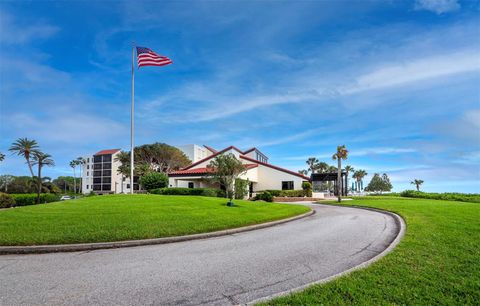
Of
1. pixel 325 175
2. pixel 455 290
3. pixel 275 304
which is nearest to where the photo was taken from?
pixel 275 304

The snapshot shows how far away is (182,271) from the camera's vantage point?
556 cm

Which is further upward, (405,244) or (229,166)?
(229,166)

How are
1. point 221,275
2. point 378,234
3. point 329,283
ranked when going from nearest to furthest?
1. point 329,283
2. point 221,275
3. point 378,234

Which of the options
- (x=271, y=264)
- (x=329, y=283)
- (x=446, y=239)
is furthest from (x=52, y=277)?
(x=446, y=239)

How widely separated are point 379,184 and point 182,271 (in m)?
106

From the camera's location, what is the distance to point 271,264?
6039mm

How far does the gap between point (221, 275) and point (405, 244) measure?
501cm

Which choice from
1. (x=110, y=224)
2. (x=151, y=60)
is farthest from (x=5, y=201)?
(x=110, y=224)

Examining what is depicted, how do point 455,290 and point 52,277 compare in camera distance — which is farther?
point 52,277

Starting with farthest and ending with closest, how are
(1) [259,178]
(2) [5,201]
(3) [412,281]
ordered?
(1) [259,178] < (2) [5,201] < (3) [412,281]

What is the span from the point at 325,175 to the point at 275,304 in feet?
149

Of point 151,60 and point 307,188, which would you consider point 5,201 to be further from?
point 307,188

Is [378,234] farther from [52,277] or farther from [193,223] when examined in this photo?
[52,277]

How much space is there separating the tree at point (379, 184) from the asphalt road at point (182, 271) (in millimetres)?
99657
